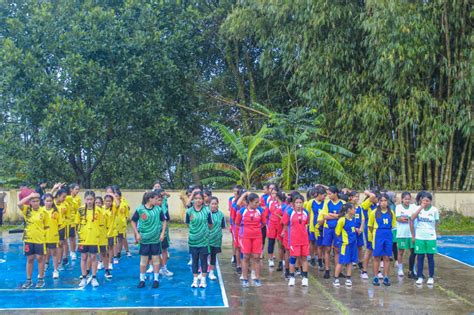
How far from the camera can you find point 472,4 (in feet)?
58.6

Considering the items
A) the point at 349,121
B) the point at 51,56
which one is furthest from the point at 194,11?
the point at 349,121

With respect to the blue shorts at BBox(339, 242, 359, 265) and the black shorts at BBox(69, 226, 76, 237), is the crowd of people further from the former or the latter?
the black shorts at BBox(69, 226, 76, 237)

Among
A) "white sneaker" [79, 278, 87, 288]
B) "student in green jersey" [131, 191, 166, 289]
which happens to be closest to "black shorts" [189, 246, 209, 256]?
"student in green jersey" [131, 191, 166, 289]

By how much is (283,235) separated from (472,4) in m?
10.9

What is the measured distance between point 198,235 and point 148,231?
0.80 metres

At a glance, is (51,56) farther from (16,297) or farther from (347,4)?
(16,297)

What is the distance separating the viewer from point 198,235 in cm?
985

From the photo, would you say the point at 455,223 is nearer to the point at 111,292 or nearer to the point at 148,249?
the point at 148,249

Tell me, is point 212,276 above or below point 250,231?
below

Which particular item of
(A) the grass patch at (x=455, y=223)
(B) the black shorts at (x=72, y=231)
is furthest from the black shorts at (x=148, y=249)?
(A) the grass patch at (x=455, y=223)

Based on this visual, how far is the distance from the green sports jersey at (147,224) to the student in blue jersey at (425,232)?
13.9 feet

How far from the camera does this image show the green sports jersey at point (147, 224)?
32.2 feet

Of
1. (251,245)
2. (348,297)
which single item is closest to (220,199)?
(251,245)

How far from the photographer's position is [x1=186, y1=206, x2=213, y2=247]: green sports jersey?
9.86 metres
